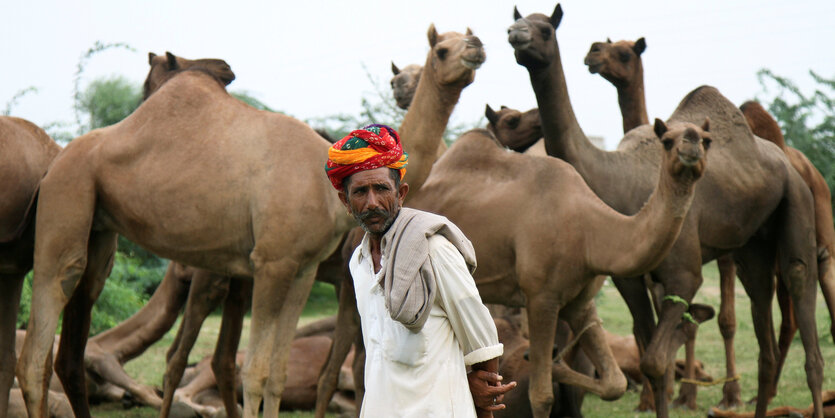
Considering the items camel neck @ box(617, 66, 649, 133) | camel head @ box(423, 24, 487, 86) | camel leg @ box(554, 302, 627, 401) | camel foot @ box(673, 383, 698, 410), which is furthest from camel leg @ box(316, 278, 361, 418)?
camel neck @ box(617, 66, 649, 133)

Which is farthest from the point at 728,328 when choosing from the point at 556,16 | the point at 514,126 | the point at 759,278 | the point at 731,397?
the point at 556,16

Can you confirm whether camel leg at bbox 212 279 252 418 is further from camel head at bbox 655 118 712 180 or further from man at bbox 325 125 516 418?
man at bbox 325 125 516 418

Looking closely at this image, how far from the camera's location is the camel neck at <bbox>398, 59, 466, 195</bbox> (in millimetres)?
7020

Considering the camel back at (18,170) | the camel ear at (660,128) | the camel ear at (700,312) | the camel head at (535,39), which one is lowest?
the camel ear at (700,312)

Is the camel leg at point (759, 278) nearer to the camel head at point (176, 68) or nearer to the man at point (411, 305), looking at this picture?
the camel head at point (176, 68)

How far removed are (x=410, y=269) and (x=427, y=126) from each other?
12.6ft

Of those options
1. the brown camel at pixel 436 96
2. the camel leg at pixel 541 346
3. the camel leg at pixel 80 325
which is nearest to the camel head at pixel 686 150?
the camel leg at pixel 541 346

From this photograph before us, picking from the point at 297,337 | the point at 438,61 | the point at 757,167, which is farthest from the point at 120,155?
the point at 757,167

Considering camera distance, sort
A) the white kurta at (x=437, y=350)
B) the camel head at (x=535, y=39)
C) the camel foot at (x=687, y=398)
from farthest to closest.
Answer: the camel foot at (x=687, y=398) < the camel head at (x=535, y=39) < the white kurta at (x=437, y=350)

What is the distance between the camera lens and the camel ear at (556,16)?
8156 millimetres

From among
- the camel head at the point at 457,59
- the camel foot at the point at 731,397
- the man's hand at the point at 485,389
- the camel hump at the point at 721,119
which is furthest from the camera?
the camel foot at the point at 731,397

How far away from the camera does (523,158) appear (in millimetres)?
7797

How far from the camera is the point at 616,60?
9.30m

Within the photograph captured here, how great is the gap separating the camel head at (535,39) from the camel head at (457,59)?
79 cm
